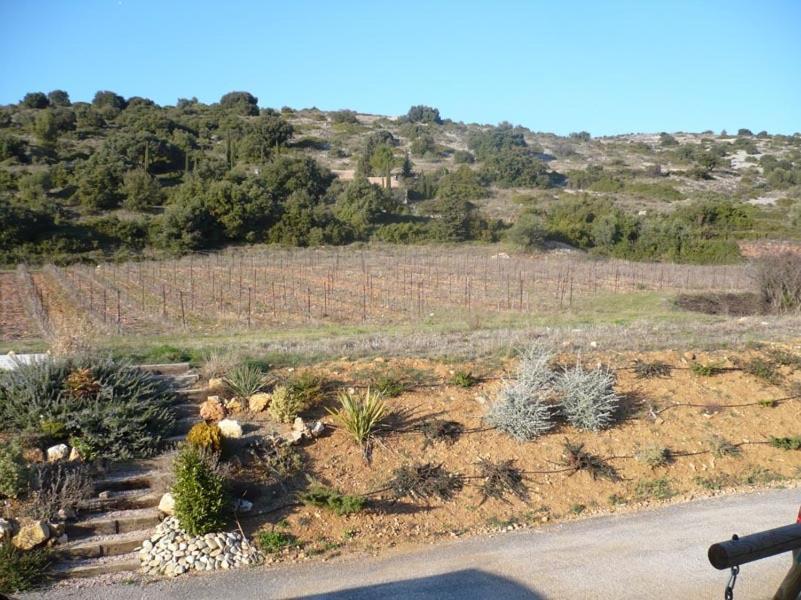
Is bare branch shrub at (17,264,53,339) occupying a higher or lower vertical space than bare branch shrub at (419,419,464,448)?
lower

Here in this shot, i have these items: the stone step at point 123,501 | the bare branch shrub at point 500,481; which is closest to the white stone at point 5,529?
the stone step at point 123,501

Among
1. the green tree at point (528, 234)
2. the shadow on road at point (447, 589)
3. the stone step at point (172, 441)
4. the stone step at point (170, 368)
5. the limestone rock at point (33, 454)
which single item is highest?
the green tree at point (528, 234)

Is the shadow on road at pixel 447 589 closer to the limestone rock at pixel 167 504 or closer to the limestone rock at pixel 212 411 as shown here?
the limestone rock at pixel 167 504

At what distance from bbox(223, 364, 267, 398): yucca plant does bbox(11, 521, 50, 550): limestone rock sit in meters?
3.00

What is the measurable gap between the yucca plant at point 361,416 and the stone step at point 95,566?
9.05ft

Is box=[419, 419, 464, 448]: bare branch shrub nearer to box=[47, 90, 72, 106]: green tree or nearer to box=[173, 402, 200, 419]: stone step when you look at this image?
box=[173, 402, 200, 419]: stone step

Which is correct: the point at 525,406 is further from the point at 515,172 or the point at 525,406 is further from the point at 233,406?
the point at 515,172

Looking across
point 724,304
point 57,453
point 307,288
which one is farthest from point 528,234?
point 57,453

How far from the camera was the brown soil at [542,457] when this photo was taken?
700 centimetres

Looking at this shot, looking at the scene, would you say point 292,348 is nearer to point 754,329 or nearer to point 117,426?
point 117,426

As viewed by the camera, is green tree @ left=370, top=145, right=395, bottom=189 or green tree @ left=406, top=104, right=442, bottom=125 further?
green tree @ left=406, top=104, right=442, bottom=125

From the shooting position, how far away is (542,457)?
8.26 meters

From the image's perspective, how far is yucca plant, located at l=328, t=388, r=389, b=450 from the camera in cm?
807

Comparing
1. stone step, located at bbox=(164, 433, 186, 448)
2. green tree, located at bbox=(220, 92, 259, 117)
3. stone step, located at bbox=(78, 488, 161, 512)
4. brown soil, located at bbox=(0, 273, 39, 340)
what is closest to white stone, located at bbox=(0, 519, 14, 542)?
stone step, located at bbox=(78, 488, 161, 512)
